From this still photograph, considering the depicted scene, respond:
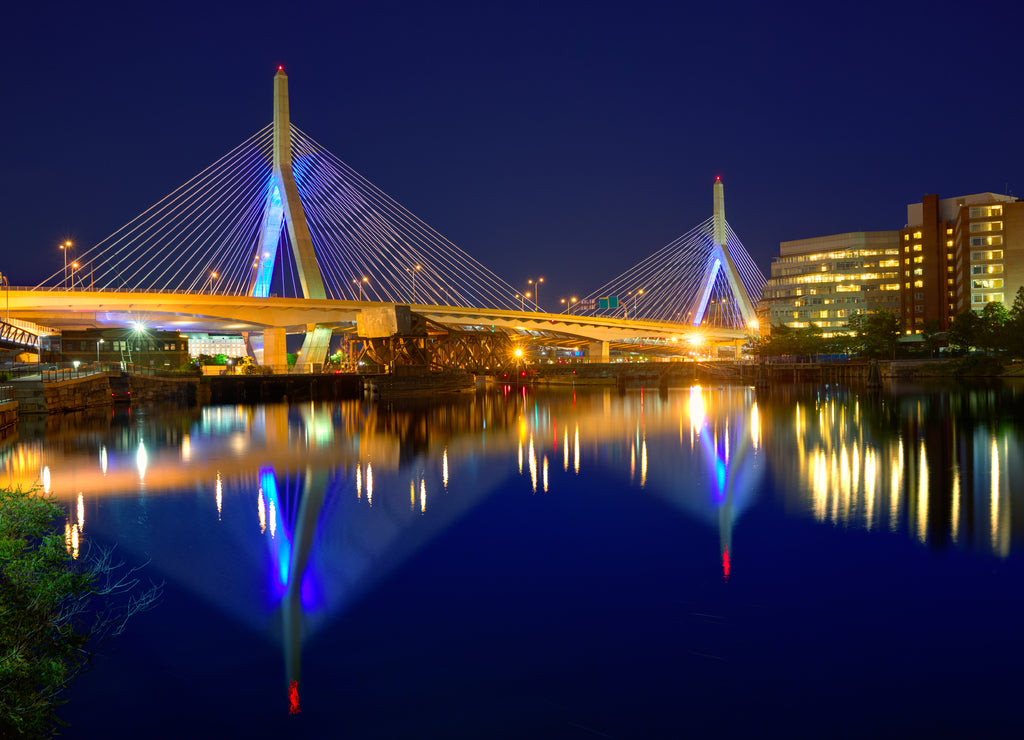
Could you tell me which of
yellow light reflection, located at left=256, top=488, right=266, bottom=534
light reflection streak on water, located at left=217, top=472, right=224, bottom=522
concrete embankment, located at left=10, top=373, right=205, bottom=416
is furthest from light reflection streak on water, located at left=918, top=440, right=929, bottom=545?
concrete embankment, located at left=10, top=373, right=205, bottom=416

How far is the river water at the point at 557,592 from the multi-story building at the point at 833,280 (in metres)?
101

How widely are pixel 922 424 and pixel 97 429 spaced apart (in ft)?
89.9

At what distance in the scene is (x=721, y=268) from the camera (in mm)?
81812

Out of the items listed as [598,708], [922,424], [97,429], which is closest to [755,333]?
[922,424]

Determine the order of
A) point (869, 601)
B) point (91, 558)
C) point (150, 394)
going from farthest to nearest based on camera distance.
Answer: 1. point (150, 394)
2. point (91, 558)
3. point (869, 601)

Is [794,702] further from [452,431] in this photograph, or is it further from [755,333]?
[755,333]

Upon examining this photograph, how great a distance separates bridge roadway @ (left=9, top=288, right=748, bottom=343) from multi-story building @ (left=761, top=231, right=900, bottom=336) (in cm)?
5829

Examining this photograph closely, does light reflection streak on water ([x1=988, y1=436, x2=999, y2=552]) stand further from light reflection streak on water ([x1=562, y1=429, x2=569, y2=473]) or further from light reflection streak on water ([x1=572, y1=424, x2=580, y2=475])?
light reflection streak on water ([x1=562, y1=429, x2=569, y2=473])

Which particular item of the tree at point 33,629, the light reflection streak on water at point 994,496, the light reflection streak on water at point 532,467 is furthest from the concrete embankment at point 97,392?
the light reflection streak on water at point 994,496

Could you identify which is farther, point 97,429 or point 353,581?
point 97,429

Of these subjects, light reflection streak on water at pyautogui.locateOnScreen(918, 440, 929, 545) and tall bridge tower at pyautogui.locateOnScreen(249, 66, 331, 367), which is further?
tall bridge tower at pyautogui.locateOnScreen(249, 66, 331, 367)

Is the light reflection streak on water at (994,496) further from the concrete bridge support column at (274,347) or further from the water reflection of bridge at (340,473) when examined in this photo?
the concrete bridge support column at (274,347)

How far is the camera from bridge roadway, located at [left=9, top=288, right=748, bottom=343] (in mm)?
47750

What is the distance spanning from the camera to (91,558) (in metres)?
10.0
